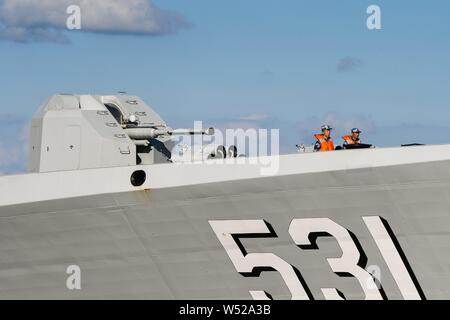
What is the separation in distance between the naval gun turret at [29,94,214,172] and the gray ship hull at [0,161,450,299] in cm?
147

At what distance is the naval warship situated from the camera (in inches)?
499

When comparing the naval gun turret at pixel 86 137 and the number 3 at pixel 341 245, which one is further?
the naval gun turret at pixel 86 137

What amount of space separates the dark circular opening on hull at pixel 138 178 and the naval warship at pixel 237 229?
0.05 ft

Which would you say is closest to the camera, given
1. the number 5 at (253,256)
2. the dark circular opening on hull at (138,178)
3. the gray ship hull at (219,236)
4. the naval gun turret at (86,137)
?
the gray ship hull at (219,236)

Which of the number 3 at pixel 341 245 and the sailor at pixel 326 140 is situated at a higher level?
the sailor at pixel 326 140

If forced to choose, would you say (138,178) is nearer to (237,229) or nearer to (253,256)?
(237,229)

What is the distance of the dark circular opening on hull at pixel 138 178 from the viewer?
1377cm

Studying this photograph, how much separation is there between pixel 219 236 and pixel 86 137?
3.52 meters

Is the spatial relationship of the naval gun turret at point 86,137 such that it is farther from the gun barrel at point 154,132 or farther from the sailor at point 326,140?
the sailor at point 326,140

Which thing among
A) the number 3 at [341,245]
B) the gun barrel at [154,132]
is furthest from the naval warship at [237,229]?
the gun barrel at [154,132]
